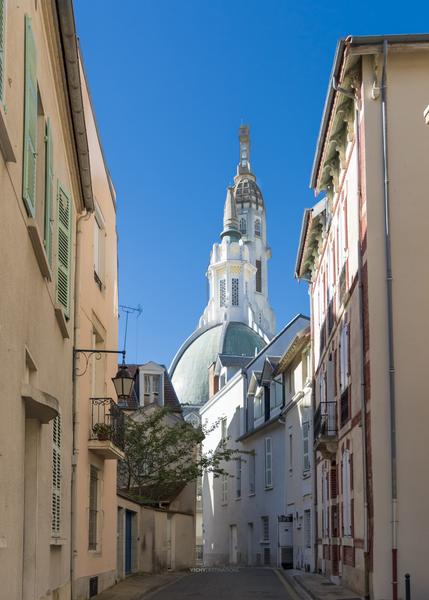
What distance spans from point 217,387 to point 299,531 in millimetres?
24199

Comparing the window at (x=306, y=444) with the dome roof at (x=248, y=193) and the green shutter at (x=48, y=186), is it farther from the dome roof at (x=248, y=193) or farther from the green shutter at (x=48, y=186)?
the dome roof at (x=248, y=193)

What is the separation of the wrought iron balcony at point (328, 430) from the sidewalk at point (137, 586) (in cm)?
547

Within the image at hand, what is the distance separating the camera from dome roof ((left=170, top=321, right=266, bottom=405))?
77.5 metres

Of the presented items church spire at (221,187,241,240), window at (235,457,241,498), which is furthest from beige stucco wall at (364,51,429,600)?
church spire at (221,187,241,240)

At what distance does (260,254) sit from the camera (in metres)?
98.8

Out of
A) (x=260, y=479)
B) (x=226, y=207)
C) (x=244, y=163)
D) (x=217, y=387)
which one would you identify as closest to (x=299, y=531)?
(x=260, y=479)

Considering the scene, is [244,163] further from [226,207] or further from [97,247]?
[97,247]

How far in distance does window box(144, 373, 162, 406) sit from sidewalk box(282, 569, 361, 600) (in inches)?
580

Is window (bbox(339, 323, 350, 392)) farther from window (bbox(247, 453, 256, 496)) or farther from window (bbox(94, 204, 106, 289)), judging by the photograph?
window (bbox(247, 453, 256, 496))

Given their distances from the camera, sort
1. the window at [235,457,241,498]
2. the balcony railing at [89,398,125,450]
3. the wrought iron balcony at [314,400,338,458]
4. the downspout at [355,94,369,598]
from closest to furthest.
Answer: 1. the balcony railing at [89,398,125,450]
2. the downspout at [355,94,369,598]
3. the wrought iron balcony at [314,400,338,458]
4. the window at [235,457,241,498]

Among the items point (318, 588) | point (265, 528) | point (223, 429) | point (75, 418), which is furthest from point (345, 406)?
point (223, 429)

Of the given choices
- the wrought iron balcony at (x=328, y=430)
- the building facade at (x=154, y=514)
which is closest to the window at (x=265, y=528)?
the building facade at (x=154, y=514)

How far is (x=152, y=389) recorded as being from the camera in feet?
143

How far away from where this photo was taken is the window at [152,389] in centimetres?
4322
